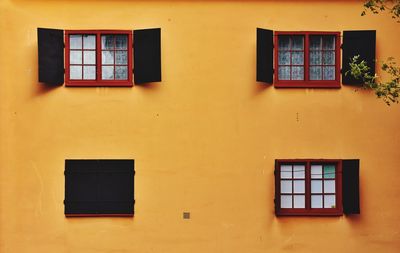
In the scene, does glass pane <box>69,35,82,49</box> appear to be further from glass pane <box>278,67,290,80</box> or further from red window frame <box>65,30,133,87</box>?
glass pane <box>278,67,290,80</box>

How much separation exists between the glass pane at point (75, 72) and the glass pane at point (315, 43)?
181 inches

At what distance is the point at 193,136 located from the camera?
14.3 m

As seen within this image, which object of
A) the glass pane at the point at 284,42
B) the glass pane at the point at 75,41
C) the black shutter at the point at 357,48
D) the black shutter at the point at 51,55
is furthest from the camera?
the glass pane at the point at 284,42

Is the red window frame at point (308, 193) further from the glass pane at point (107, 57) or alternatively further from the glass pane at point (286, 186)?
the glass pane at point (107, 57)

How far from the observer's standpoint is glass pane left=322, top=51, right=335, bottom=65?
14.5 m

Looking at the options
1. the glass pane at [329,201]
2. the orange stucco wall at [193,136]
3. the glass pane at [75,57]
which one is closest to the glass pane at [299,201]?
the orange stucco wall at [193,136]

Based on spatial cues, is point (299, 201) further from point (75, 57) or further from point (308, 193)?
point (75, 57)

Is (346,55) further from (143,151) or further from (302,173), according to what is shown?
(143,151)

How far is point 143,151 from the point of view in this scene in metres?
14.3

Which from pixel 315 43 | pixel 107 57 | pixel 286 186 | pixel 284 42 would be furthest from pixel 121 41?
pixel 286 186

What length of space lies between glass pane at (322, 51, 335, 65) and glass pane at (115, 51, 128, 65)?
3.91 metres

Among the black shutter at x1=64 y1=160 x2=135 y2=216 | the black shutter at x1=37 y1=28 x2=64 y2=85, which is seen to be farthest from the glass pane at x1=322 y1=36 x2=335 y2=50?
the black shutter at x1=37 y1=28 x2=64 y2=85

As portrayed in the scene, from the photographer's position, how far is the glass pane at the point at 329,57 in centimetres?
1452

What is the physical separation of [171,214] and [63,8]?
4.55 m
